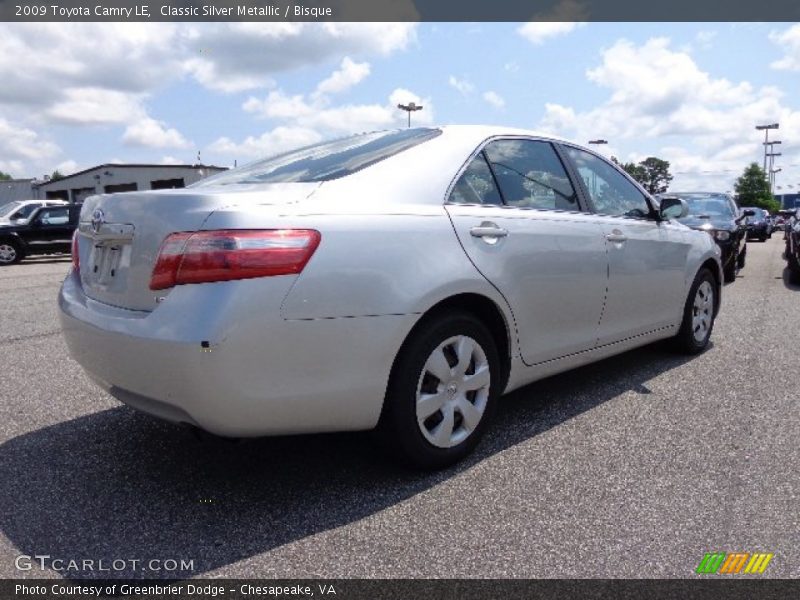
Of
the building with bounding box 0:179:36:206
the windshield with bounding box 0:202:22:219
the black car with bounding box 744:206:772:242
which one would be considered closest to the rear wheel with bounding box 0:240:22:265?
the windshield with bounding box 0:202:22:219

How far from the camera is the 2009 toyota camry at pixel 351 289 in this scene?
7.50ft

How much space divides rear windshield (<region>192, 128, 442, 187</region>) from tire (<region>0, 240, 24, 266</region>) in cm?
1557

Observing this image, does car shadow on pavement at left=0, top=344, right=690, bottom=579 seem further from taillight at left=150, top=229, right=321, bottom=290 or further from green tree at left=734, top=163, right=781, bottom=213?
green tree at left=734, top=163, right=781, bottom=213

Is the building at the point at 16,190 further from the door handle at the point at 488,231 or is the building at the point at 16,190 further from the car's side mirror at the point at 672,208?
the door handle at the point at 488,231

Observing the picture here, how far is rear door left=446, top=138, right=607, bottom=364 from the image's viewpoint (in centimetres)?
300

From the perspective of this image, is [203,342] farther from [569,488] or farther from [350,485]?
[569,488]

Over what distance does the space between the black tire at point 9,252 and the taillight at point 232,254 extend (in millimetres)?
16638

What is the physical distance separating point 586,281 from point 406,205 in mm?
1319

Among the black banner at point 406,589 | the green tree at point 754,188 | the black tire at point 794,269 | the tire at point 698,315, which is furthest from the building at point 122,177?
the green tree at point 754,188

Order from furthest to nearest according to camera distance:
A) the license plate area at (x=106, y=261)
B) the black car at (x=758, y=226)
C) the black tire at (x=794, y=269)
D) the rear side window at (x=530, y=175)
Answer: the black car at (x=758, y=226) < the black tire at (x=794, y=269) < the rear side window at (x=530, y=175) < the license plate area at (x=106, y=261)

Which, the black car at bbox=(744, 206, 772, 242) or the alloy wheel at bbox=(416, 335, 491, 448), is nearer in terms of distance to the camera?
Result: the alloy wheel at bbox=(416, 335, 491, 448)

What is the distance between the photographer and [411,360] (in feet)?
8.71

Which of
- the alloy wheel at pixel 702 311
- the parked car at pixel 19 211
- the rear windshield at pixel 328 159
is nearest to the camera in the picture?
the rear windshield at pixel 328 159

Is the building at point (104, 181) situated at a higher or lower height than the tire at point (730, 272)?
higher
